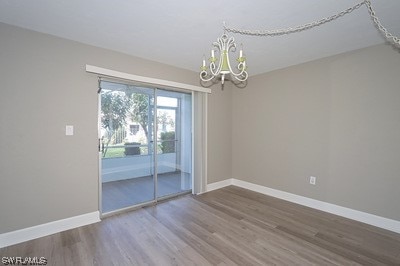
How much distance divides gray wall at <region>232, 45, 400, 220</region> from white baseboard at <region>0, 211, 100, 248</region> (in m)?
3.12

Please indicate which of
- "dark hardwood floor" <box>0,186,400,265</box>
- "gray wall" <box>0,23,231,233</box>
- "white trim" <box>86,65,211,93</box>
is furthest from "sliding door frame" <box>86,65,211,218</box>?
"dark hardwood floor" <box>0,186,400,265</box>

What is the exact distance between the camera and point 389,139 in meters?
2.60

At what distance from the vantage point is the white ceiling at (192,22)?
6.05 ft

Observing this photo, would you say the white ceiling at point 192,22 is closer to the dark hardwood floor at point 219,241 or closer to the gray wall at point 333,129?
the gray wall at point 333,129

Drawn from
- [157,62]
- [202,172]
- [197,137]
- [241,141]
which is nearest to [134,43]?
[157,62]

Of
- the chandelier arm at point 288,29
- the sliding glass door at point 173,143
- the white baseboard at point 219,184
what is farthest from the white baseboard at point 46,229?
the chandelier arm at point 288,29

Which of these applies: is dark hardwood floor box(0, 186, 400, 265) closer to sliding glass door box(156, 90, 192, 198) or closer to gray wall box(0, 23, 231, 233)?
gray wall box(0, 23, 231, 233)

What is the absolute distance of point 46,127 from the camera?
95.7 inches

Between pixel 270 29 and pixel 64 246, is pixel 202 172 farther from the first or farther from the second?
pixel 270 29

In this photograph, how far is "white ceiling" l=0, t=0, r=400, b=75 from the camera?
1844mm

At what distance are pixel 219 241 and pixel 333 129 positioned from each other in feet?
8.03

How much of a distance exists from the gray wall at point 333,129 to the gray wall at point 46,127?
294cm

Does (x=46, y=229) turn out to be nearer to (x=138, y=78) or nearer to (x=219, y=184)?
(x=138, y=78)

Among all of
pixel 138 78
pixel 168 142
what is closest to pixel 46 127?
pixel 138 78
